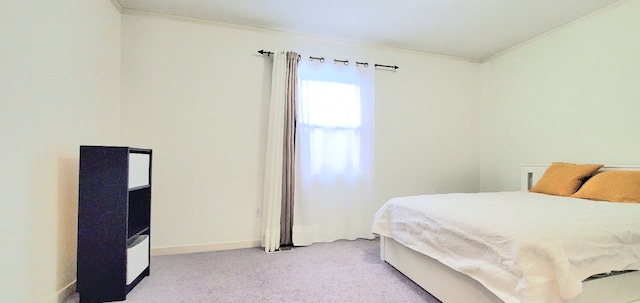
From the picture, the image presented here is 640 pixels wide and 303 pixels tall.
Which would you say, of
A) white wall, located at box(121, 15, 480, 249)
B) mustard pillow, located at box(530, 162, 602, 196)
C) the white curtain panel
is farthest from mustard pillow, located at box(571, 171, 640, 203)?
the white curtain panel

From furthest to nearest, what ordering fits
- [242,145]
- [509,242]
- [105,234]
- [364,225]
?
[364,225], [242,145], [105,234], [509,242]

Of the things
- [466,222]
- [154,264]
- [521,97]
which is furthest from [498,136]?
[154,264]

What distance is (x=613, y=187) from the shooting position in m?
2.17

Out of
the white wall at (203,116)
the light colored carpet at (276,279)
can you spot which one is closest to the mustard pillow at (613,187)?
the light colored carpet at (276,279)

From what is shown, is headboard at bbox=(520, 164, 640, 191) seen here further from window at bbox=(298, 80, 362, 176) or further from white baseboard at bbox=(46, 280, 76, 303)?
white baseboard at bbox=(46, 280, 76, 303)

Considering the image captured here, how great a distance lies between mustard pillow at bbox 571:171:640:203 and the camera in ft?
6.82

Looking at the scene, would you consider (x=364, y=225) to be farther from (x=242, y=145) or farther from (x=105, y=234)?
(x=105, y=234)

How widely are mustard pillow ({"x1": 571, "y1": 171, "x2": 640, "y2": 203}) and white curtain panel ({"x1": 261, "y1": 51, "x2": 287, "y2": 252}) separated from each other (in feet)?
8.91

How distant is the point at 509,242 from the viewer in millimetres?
1331

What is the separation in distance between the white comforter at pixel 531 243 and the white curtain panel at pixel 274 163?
1403 millimetres

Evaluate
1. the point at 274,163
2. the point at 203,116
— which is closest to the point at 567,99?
the point at 274,163

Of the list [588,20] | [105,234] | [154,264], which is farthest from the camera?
[588,20]

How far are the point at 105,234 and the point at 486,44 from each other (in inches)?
167

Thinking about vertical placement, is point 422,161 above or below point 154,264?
above
